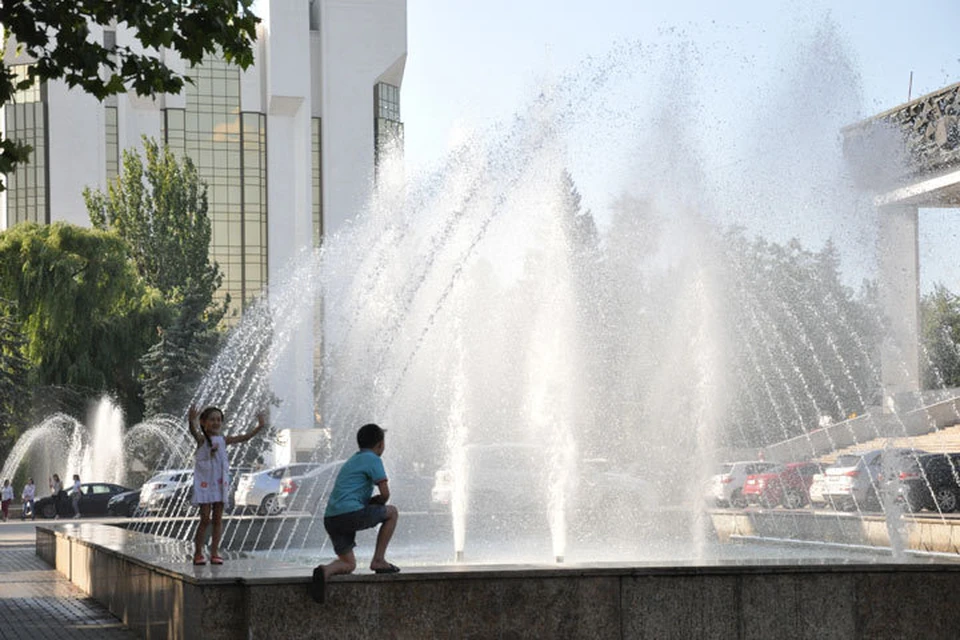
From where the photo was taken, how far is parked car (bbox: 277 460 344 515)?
28.7 meters

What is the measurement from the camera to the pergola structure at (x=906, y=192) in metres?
36.8

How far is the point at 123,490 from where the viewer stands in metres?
41.8

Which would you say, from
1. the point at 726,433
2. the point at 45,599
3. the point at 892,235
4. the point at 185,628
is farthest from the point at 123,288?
the point at 185,628

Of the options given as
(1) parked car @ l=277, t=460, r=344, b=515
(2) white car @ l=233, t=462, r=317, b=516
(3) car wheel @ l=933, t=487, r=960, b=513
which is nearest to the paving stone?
(1) parked car @ l=277, t=460, r=344, b=515

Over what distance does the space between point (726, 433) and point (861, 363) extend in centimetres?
1042

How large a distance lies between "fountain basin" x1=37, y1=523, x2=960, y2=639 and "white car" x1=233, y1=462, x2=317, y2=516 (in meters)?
21.6

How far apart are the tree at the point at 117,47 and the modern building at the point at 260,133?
67.7 m

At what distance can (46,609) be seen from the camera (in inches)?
563

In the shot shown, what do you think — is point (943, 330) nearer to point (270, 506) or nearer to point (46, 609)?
point (270, 506)

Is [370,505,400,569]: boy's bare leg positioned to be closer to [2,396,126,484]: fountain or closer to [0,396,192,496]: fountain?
[0,396,192,496]: fountain

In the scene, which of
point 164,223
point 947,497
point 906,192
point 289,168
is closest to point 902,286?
point 906,192

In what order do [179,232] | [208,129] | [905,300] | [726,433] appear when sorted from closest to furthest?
[905,300]
[726,433]
[179,232]
[208,129]

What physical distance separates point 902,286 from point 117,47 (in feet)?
121

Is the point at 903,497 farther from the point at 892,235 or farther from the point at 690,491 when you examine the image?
the point at 892,235
